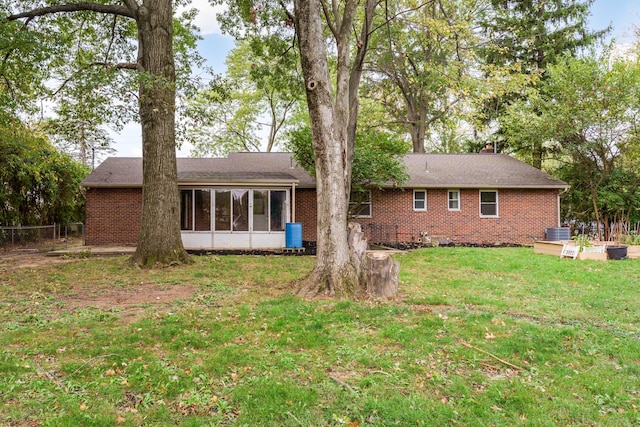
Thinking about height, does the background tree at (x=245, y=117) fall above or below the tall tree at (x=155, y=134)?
above

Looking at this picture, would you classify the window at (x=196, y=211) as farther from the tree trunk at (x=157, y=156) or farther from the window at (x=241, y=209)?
the tree trunk at (x=157, y=156)

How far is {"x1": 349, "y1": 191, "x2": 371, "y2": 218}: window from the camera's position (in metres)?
16.6

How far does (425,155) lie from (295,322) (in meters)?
16.6

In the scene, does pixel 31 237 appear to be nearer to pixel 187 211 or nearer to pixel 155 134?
pixel 187 211

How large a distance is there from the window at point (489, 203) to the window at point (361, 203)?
4895 mm

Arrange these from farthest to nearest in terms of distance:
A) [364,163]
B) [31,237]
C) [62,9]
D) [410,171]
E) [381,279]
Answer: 1. [410,171]
2. [364,163]
3. [31,237]
4. [62,9]
5. [381,279]

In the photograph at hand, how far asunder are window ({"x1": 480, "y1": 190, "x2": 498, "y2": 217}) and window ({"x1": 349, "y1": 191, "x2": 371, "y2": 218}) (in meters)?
4.89

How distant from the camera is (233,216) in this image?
14250 mm

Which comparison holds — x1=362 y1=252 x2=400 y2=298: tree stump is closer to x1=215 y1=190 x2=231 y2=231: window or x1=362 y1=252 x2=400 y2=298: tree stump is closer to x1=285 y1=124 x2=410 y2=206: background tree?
x1=285 y1=124 x2=410 y2=206: background tree

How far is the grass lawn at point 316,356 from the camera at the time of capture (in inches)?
114

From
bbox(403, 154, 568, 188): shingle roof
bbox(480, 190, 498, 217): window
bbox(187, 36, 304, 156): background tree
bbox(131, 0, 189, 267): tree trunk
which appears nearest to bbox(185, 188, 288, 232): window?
bbox(131, 0, 189, 267): tree trunk

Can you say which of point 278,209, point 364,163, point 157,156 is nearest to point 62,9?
point 157,156

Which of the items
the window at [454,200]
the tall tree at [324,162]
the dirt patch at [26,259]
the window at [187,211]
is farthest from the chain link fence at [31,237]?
the window at [454,200]

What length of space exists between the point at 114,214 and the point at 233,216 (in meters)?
5.31
